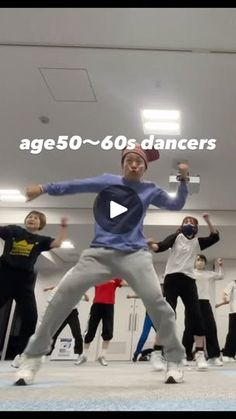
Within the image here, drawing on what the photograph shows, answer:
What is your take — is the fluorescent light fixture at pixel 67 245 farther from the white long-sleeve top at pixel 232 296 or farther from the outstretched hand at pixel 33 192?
the outstretched hand at pixel 33 192

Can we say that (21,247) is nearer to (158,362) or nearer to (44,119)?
(158,362)

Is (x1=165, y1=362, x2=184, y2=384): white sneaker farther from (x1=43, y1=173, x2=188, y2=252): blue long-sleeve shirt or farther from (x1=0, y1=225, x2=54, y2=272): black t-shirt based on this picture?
(x1=0, y1=225, x2=54, y2=272): black t-shirt

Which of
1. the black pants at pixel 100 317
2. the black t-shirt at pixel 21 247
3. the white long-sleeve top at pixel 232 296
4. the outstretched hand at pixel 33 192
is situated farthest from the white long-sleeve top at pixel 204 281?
the outstretched hand at pixel 33 192

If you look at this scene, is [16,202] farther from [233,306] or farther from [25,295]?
[25,295]

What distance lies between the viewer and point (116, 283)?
17.3ft

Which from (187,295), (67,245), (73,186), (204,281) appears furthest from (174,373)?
(67,245)

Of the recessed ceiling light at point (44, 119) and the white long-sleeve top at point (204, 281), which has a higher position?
the recessed ceiling light at point (44, 119)

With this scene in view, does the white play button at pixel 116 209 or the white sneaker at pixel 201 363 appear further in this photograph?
the white sneaker at pixel 201 363

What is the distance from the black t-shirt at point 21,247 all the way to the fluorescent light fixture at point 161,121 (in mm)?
2420

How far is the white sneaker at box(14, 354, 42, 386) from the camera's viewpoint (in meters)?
1.87

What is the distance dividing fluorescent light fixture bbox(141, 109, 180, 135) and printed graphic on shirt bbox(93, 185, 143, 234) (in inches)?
116

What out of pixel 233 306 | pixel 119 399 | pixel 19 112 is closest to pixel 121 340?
pixel 233 306

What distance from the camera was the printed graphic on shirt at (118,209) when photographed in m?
2.04

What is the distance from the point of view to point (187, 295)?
347cm
